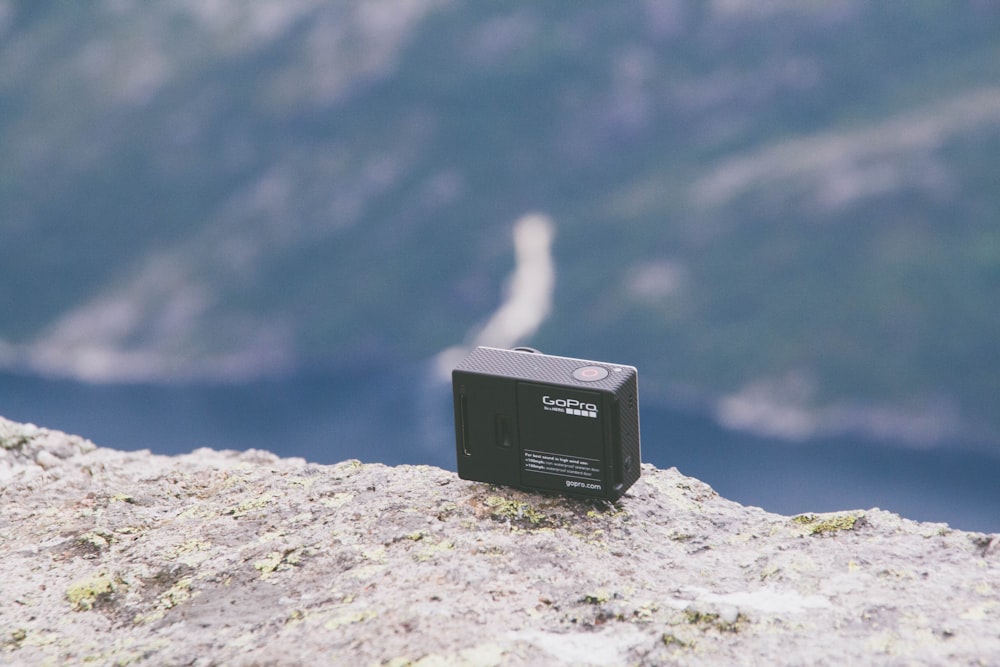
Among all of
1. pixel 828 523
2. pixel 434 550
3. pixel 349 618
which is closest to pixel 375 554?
pixel 434 550

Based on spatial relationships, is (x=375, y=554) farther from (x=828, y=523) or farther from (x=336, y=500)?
(x=828, y=523)

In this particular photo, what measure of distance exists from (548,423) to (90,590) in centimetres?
162

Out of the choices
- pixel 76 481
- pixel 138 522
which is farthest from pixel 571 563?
pixel 76 481

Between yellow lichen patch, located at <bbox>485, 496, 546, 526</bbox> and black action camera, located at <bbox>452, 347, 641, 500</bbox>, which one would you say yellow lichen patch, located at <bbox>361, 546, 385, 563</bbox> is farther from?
black action camera, located at <bbox>452, 347, 641, 500</bbox>

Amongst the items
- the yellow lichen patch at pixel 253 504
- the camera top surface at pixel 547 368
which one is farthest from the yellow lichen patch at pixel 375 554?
the camera top surface at pixel 547 368

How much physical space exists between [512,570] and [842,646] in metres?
1.03

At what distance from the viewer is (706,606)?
3.42m

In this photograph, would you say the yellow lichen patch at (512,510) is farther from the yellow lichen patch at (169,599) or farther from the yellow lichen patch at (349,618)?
the yellow lichen patch at (169,599)

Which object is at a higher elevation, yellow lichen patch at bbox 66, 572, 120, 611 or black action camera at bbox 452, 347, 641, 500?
black action camera at bbox 452, 347, 641, 500

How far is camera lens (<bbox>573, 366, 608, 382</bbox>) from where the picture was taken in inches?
168

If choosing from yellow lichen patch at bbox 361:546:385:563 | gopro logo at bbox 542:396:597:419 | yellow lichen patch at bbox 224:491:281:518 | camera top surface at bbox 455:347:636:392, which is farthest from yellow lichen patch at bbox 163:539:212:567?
gopro logo at bbox 542:396:597:419

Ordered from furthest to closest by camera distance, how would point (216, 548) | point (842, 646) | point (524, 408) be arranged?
point (524, 408)
point (216, 548)
point (842, 646)

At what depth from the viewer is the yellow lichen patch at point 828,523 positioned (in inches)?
159

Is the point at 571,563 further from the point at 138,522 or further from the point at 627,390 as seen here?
the point at 138,522
